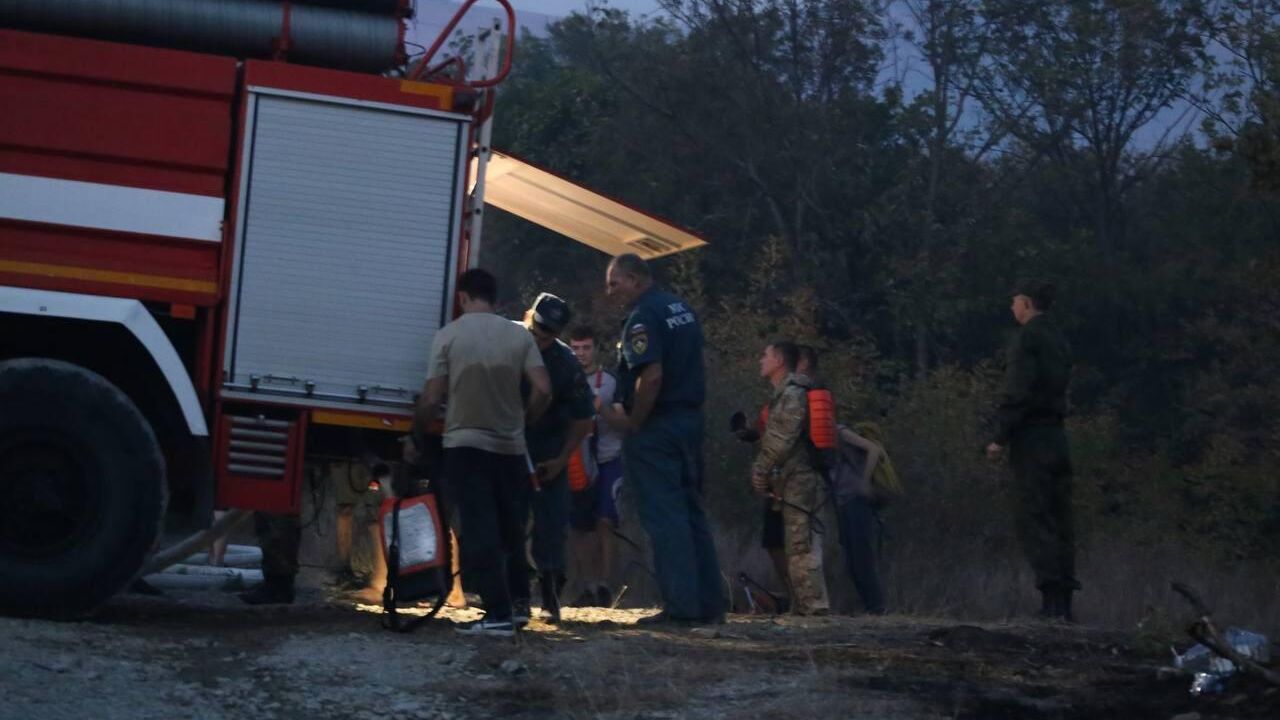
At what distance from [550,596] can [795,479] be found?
1.99 m

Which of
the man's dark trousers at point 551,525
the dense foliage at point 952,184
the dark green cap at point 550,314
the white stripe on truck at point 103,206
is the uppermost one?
the dense foliage at point 952,184

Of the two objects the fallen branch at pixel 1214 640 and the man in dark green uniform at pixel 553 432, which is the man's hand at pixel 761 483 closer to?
the man in dark green uniform at pixel 553 432

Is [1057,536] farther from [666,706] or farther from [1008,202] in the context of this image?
[1008,202]

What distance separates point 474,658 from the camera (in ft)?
25.1

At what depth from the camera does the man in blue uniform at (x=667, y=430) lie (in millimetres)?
9281

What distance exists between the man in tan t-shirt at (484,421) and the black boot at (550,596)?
0.78m

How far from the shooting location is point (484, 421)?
27.7 feet

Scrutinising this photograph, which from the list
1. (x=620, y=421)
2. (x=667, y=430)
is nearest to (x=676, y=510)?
(x=667, y=430)

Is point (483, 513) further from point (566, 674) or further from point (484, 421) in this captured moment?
point (566, 674)

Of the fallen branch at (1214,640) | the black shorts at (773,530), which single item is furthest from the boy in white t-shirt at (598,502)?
the fallen branch at (1214,640)

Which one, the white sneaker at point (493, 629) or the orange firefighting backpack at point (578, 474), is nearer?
the white sneaker at point (493, 629)

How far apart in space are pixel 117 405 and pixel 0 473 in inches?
23.4

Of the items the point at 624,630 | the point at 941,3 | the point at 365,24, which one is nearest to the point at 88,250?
the point at 365,24

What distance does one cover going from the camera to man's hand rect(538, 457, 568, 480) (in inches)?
386
